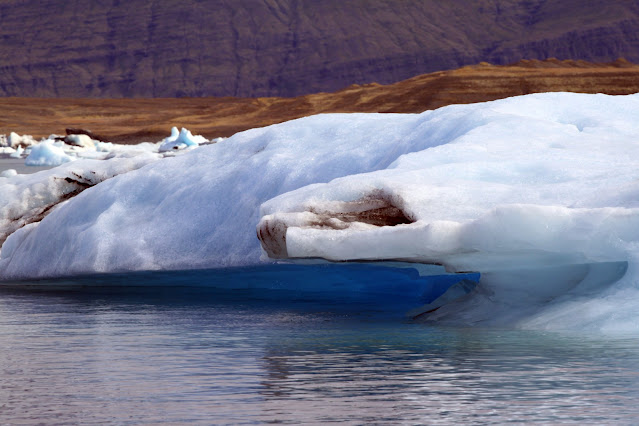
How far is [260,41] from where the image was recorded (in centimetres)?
12369

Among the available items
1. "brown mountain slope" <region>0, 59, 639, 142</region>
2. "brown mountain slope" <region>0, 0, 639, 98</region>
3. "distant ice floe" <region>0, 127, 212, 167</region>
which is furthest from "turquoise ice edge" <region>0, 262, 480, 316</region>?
"brown mountain slope" <region>0, 0, 639, 98</region>

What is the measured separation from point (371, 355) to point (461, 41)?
120316 millimetres

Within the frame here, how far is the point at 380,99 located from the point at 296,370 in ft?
178

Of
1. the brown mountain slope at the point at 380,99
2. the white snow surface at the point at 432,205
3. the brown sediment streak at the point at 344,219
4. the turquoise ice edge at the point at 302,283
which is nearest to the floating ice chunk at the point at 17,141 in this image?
the brown mountain slope at the point at 380,99

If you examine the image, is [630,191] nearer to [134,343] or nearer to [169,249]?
[134,343]

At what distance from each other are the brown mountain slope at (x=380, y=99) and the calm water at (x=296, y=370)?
154ft

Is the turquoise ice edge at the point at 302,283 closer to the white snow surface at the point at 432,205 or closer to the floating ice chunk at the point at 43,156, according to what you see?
the white snow surface at the point at 432,205

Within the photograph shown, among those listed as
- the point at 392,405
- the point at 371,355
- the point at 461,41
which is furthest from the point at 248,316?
the point at 461,41

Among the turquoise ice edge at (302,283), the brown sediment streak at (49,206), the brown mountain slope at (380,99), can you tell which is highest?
the brown mountain slope at (380,99)

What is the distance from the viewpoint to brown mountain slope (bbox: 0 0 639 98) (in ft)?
393

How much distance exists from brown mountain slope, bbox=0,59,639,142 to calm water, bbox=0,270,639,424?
46.9 m

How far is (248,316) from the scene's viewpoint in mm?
5898

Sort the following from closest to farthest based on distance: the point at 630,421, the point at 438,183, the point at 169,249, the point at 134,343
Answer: the point at 630,421, the point at 134,343, the point at 438,183, the point at 169,249

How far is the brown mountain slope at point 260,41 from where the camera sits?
120 meters
